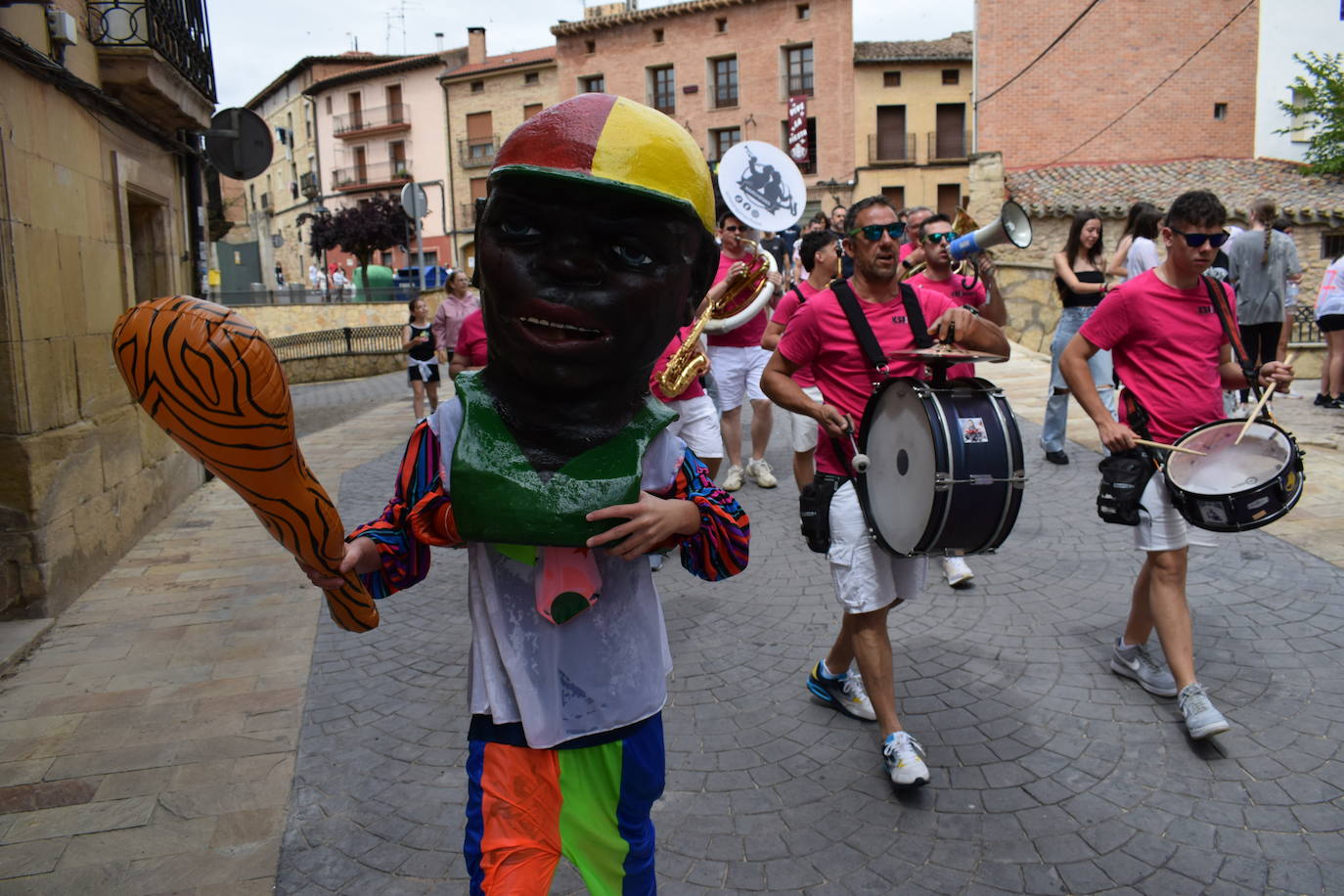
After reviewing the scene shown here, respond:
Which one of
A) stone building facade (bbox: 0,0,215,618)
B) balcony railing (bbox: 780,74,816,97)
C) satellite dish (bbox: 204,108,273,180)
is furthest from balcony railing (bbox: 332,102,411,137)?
satellite dish (bbox: 204,108,273,180)

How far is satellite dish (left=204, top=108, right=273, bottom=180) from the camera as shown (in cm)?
716

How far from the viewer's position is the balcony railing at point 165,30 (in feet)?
A: 20.3

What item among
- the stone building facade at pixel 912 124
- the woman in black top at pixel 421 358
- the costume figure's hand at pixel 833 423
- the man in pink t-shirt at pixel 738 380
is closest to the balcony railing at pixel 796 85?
the stone building facade at pixel 912 124

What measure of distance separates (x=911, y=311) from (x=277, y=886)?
2.83m

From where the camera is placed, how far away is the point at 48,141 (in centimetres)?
534

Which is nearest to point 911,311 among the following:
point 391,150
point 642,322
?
point 642,322

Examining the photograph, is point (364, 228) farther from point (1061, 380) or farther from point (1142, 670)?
point (1142, 670)

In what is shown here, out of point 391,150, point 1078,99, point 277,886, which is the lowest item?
point 277,886

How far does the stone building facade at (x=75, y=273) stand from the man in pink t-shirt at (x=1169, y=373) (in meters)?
5.05

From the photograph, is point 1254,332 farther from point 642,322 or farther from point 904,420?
point 642,322

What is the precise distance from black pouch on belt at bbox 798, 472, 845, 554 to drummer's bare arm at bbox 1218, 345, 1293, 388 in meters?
1.71

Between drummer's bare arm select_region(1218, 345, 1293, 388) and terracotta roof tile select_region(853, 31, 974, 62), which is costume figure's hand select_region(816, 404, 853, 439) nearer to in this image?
drummer's bare arm select_region(1218, 345, 1293, 388)

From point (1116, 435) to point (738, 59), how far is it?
125 feet

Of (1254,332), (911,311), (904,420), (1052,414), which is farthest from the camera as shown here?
(1254,332)
